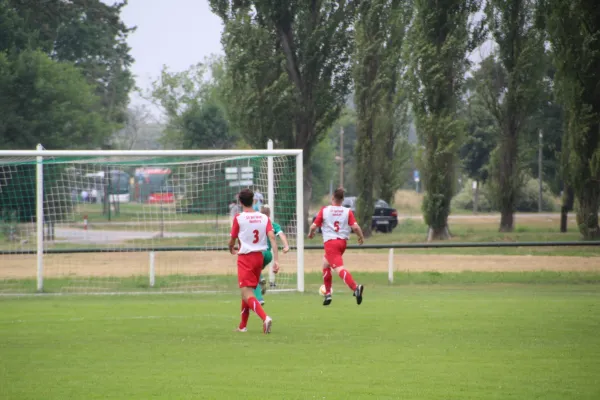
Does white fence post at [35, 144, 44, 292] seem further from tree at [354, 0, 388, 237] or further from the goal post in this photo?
tree at [354, 0, 388, 237]

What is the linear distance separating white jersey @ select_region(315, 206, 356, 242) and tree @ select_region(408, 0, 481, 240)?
67.8 ft

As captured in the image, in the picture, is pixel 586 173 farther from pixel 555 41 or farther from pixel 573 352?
pixel 573 352

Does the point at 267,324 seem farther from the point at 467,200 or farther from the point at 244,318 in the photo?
the point at 467,200

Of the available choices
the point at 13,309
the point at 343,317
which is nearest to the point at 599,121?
the point at 343,317

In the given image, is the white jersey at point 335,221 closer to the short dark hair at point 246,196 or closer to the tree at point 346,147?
the short dark hair at point 246,196

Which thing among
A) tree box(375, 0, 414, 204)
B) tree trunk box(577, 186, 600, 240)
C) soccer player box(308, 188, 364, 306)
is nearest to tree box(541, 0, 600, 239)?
tree trunk box(577, 186, 600, 240)

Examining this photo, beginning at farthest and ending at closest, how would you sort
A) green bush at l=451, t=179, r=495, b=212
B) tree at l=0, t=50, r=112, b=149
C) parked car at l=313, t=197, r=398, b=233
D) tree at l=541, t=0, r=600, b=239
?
green bush at l=451, t=179, r=495, b=212, parked car at l=313, t=197, r=398, b=233, tree at l=0, t=50, r=112, b=149, tree at l=541, t=0, r=600, b=239

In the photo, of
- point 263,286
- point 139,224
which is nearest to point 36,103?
point 139,224

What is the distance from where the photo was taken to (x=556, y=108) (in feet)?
198

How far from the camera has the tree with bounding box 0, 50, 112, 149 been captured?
142 feet

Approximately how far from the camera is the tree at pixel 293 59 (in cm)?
3819

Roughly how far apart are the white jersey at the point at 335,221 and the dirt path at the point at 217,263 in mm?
8846

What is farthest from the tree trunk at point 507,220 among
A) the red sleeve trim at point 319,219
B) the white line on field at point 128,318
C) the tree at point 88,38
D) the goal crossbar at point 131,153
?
the white line on field at point 128,318

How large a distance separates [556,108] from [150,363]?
179ft
